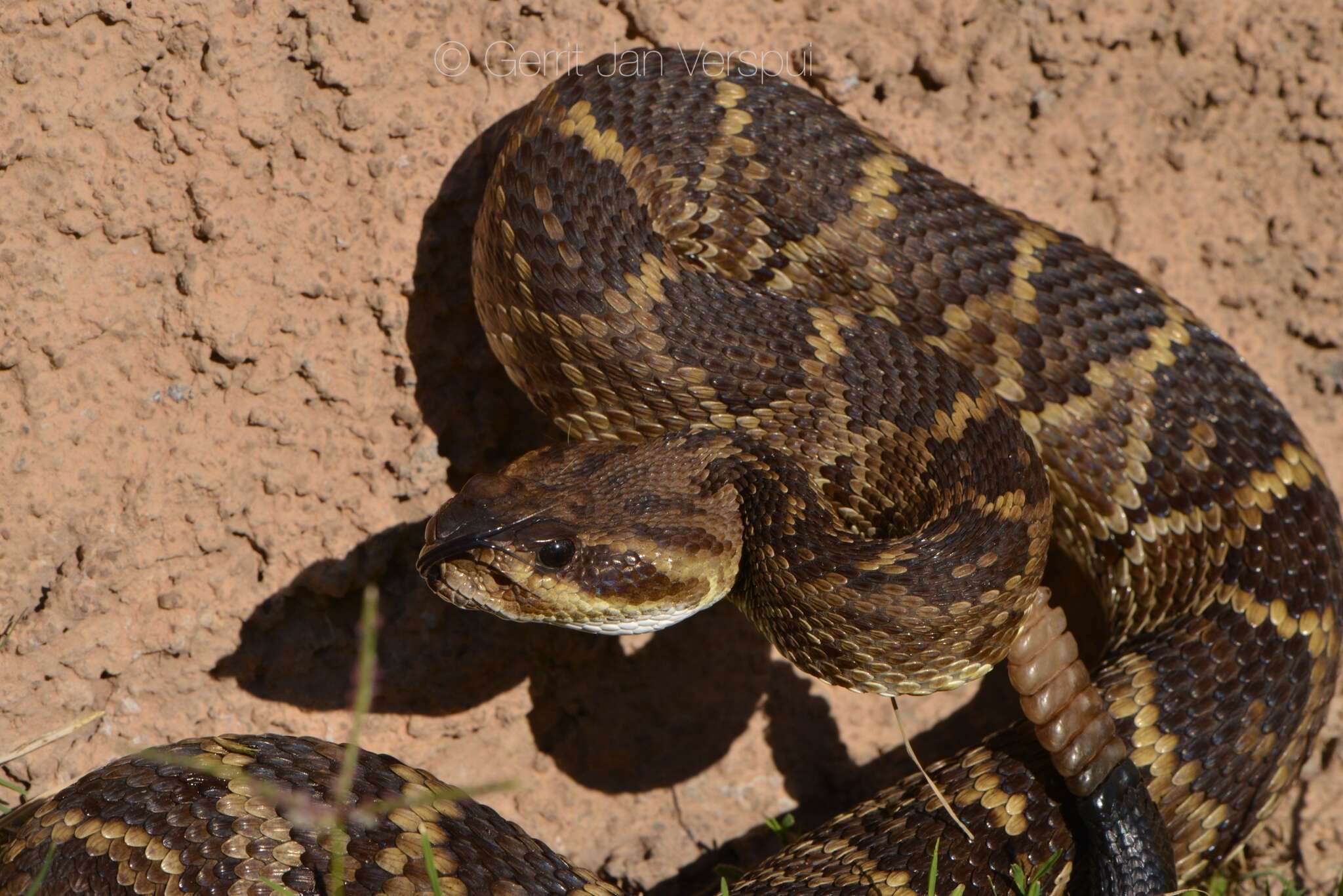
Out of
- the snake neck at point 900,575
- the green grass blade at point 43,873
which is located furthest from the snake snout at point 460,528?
the green grass blade at point 43,873

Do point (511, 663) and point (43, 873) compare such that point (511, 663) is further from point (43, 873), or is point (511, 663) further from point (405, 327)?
point (43, 873)

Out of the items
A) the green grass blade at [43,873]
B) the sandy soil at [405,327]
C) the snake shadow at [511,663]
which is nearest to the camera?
the green grass blade at [43,873]

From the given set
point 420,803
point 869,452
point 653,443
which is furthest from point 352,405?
point 869,452

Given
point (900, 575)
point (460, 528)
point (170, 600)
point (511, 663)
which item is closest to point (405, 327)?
point (460, 528)

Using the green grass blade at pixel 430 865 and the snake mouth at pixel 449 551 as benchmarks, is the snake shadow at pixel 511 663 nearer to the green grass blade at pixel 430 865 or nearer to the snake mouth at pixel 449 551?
the snake mouth at pixel 449 551

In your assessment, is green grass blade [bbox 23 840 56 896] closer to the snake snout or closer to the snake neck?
the snake snout

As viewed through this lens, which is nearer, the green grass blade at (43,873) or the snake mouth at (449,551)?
the green grass blade at (43,873)

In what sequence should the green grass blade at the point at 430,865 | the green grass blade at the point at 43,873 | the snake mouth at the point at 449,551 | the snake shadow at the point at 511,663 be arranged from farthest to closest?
the snake shadow at the point at 511,663, the snake mouth at the point at 449,551, the green grass blade at the point at 43,873, the green grass blade at the point at 430,865

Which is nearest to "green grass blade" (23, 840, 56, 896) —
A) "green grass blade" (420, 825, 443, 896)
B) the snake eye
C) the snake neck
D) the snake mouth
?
"green grass blade" (420, 825, 443, 896)

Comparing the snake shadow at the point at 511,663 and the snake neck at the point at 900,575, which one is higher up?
the snake neck at the point at 900,575
